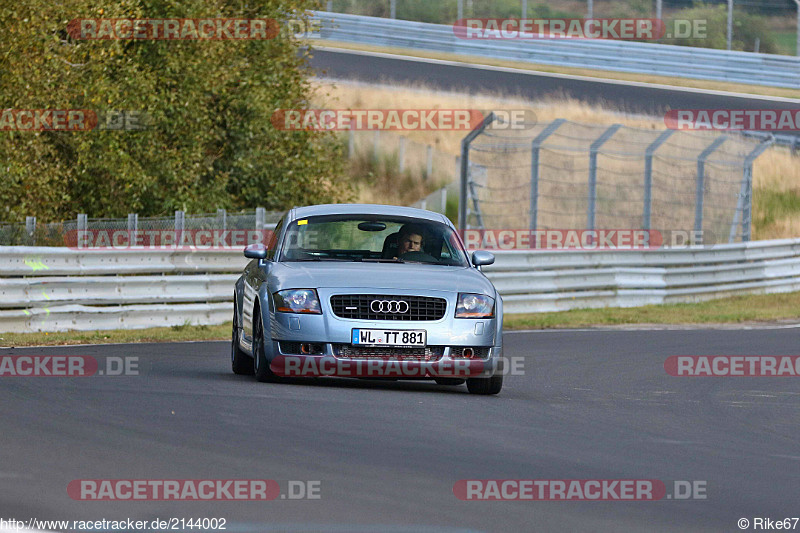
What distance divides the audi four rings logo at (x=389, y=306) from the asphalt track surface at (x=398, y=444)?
610 millimetres

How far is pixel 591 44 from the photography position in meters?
40.2

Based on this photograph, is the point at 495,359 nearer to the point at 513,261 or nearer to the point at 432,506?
the point at 432,506

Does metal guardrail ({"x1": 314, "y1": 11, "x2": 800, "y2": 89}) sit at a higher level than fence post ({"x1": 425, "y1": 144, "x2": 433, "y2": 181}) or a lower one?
higher

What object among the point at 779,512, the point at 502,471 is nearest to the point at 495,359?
the point at 502,471

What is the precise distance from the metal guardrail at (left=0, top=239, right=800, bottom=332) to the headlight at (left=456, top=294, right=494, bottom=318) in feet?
22.5

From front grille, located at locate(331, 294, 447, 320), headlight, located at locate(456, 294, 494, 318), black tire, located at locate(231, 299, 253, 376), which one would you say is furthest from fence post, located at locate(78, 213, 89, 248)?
headlight, located at locate(456, 294, 494, 318)

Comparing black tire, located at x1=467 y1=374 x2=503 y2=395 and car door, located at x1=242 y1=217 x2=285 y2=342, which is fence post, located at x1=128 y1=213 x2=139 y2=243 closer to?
car door, located at x1=242 y1=217 x2=285 y2=342

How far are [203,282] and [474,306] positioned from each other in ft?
26.2

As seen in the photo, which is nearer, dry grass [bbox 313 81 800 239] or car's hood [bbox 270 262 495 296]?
car's hood [bbox 270 262 495 296]

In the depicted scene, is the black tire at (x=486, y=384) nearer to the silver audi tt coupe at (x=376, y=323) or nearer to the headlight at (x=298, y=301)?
the silver audi tt coupe at (x=376, y=323)

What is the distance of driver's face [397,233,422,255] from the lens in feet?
37.5

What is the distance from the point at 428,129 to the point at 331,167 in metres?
10.7

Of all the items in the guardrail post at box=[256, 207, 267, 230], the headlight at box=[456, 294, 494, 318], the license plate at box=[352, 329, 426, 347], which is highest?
the headlight at box=[456, 294, 494, 318]

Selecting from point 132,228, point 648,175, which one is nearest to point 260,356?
point 132,228
